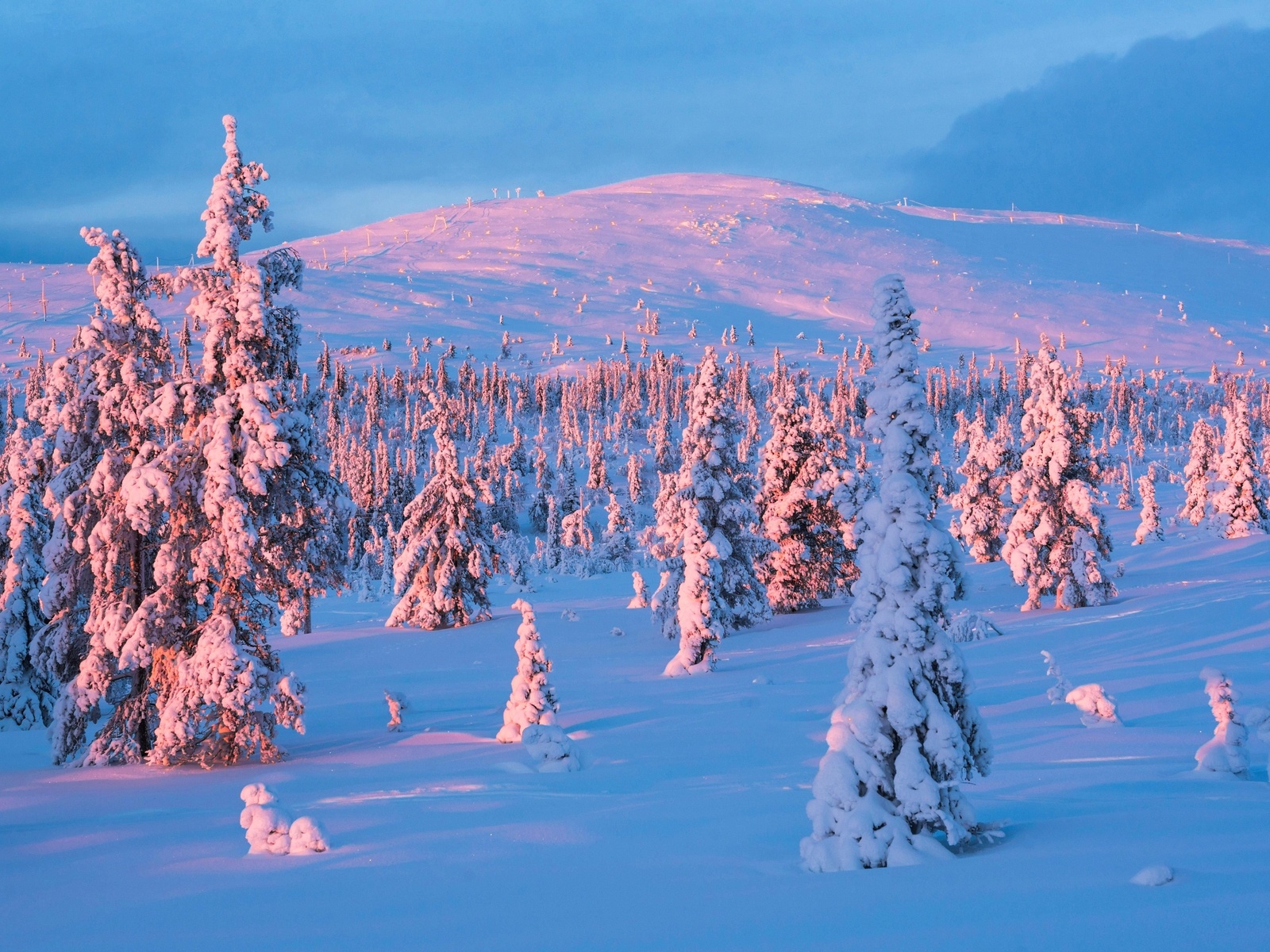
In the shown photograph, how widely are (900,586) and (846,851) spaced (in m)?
2.67

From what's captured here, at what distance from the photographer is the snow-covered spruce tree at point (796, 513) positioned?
3812 cm

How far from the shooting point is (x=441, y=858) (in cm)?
1049

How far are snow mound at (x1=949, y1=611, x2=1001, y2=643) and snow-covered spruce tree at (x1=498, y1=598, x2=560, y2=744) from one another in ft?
47.4

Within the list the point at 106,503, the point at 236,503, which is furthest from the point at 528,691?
the point at 106,503

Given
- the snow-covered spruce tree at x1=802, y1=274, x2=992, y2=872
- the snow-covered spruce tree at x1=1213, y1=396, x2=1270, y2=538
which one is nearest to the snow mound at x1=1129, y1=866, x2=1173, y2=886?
the snow-covered spruce tree at x1=802, y1=274, x2=992, y2=872

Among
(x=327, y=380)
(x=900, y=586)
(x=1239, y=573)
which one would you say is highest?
(x=327, y=380)

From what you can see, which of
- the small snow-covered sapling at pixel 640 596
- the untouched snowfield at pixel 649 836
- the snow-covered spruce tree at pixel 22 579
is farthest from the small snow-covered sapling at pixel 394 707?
the small snow-covered sapling at pixel 640 596

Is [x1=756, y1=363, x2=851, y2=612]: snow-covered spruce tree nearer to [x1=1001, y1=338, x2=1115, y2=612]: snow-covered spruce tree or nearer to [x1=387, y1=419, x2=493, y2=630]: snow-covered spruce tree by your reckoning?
[x1=1001, y1=338, x2=1115, y2=612]: snow-covered spruce tree

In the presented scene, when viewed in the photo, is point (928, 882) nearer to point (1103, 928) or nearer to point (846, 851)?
point (846, 851)

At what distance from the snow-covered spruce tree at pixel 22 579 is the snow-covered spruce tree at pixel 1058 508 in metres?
28.1

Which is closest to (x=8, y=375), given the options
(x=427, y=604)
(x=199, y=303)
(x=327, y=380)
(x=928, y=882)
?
(x=327, y=380)

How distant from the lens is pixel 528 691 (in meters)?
18.0

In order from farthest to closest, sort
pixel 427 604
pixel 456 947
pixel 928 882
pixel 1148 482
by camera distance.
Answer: pixel 1148 482, pixel 427 604, pixel 928 882, pixel 456 947

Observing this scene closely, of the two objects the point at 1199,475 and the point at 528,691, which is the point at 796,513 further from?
the point at 1199,475
